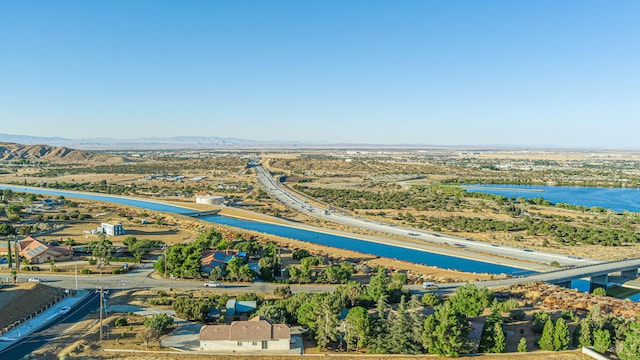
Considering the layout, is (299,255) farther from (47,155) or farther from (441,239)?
(47,155)

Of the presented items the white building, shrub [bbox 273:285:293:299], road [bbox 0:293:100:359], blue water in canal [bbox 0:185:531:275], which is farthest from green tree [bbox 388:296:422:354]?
the white building

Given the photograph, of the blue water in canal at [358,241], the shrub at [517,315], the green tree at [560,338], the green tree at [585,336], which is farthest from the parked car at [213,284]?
the green tree at [585,336]

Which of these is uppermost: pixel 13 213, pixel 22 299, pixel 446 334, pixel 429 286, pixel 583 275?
pixel 13 213

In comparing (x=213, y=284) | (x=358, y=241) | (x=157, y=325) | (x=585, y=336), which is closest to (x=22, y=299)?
(x=157, y=325)

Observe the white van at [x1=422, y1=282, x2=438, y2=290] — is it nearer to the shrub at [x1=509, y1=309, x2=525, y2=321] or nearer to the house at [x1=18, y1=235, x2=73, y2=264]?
the shrub at [x1=509, y1=309, x2=525, y2=321]

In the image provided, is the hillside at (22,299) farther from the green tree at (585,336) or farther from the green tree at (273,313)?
the green tree at (585,336)
